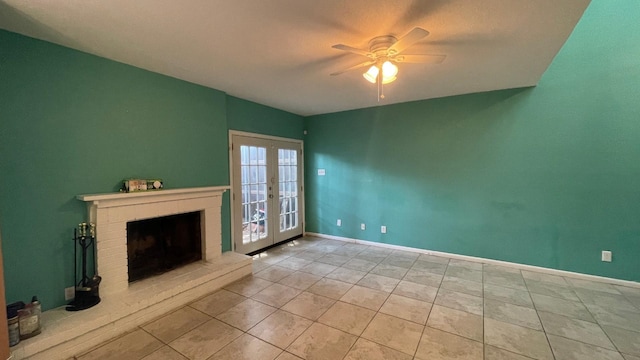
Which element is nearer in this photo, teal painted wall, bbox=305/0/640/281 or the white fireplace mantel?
the white fireplace mantel

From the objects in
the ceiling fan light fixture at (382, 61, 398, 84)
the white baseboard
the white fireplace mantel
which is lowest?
the white baseboard

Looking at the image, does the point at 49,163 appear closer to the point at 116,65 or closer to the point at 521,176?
the point at 116,65

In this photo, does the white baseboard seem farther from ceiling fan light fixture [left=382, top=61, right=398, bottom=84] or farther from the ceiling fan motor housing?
the ceiling fan motor housing

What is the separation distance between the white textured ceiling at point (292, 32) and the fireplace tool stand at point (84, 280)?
1691 millimetres

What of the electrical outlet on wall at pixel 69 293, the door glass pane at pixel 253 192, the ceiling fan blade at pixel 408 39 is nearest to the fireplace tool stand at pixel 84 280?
the electrical outlet on wall at pixel 69 293

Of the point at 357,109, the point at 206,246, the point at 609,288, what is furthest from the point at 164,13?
the point at 609,288

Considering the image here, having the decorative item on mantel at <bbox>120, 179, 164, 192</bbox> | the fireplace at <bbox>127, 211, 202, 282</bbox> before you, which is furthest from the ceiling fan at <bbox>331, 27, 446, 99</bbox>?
the fireplace at <bbox>127, 211, 202, 282</bbox>

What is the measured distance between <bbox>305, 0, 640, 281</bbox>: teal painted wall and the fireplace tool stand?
144 inches

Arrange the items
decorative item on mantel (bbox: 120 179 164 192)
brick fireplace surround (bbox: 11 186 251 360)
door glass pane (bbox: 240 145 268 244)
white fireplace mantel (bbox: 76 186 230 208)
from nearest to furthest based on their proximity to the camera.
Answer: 1. brick fireplace surround (bbox: 11 186 251 360)
2. white fireplace mantel (bbox: 76 186 230 208)
3. decorative item on mantel (bbox: 120 179 164 192)
4. door glass pane (bbox: 240 145 268 244)

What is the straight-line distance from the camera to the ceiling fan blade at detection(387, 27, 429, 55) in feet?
5.46

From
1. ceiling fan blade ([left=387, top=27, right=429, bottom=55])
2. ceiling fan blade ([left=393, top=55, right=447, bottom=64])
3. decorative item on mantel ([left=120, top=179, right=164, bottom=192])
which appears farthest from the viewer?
decorative item on mantel ([left=120, top=179, right=164, bottom=192])

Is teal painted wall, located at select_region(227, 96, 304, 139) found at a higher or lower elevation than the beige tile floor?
higher

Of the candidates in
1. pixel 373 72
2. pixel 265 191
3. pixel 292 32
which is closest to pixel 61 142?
pixel 292 32

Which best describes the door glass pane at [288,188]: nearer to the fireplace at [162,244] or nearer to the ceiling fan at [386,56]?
the fireplace at [162,244]
